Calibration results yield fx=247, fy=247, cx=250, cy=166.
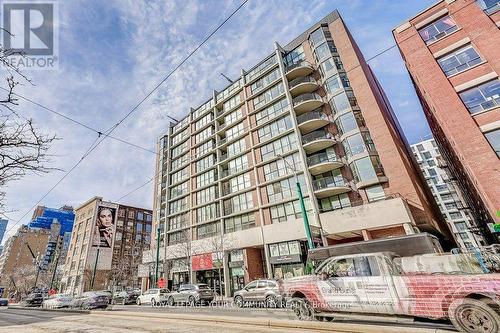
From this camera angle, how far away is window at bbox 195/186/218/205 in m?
36.2

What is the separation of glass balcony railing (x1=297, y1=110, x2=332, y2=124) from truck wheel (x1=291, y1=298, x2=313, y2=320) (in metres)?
23.1

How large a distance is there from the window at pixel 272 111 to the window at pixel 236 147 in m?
3.76

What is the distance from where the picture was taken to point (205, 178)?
38.7 metres

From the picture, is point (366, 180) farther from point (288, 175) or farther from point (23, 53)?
point (23, 53)

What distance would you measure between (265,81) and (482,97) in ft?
78.0

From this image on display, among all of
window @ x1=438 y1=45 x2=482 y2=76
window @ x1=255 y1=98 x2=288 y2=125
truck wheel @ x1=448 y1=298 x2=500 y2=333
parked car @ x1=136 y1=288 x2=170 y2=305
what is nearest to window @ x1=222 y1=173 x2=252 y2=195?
window @ x1=255 y1=98 x2=288 y2=125

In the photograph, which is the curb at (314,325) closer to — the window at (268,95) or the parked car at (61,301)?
the parked car at (61,301)

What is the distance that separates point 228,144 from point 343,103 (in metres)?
17.1

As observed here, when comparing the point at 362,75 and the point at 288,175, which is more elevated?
the point at 362,75

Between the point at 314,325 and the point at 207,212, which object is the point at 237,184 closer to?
the point at 207,212

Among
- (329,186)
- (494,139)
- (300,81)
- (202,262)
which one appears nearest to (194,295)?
(202,262)

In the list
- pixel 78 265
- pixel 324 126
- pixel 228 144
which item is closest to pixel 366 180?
pixel 324 126

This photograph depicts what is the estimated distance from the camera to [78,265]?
189ft

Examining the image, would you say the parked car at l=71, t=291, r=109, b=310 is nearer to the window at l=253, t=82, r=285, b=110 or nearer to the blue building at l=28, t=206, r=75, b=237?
the window at l=253, t=82, r=285, b=110
